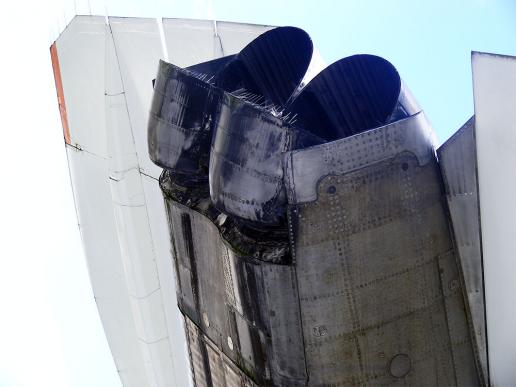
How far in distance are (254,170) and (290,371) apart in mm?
1498

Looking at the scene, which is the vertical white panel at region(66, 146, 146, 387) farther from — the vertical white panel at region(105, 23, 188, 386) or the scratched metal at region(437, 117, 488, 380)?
the scratched metal at region(437, 117, 488, 380)

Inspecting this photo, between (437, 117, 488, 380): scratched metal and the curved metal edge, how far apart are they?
1.26ft

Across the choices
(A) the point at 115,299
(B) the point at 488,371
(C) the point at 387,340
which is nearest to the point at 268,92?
(C) the point at 387,340

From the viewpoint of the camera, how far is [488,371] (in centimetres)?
505

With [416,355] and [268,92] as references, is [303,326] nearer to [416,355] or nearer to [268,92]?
[416,355]

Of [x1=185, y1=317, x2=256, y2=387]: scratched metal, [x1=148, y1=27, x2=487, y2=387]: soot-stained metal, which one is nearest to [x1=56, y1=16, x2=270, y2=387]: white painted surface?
[x1=185, y1=317, x2=256, y2=387]: scratched metal

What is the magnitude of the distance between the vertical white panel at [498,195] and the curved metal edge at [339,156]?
0.54m

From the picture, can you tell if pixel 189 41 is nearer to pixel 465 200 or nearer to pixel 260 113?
pixel 260 113

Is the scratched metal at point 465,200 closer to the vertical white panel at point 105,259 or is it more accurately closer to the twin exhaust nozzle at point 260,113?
the twin exhaust nozzle at point 260,113

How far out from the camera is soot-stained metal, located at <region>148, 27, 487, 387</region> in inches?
179

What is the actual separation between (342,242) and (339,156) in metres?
0.60

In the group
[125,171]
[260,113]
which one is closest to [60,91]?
[125,171]

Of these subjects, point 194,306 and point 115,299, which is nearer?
point 194,306

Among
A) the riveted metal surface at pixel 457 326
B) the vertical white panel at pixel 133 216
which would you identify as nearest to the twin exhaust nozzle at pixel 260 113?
the riveted metal surface at pixel 457 326
